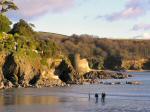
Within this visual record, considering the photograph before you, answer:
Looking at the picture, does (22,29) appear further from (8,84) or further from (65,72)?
(8,84)

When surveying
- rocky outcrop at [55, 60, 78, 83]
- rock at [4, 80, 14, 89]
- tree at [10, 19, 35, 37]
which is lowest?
rock at [4, 80, 14, 89]

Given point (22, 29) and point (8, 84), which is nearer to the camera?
point (8, 84)

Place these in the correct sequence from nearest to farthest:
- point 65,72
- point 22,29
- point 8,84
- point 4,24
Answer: point 8,84 < point 65,72 < point 4,24 < point 22,29

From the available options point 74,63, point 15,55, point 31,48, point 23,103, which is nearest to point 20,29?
point 31,48

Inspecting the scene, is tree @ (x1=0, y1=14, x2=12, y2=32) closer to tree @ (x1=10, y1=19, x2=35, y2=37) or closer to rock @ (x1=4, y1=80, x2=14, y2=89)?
tree @ (x1=10, y1=19, x2=35, y2=37)

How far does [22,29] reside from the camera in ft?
510

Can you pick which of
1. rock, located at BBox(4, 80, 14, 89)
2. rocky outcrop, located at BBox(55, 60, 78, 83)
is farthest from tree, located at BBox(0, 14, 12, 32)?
rock, located at BBox(4, 80, 14, 89)

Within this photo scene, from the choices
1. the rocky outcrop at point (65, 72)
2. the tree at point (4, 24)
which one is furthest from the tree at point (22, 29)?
the rocky outcrop at point (65, 72)

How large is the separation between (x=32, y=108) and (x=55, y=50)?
7968cm

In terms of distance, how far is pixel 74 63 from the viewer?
18675cm

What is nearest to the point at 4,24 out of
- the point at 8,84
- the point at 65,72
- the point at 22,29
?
the point at 22,29

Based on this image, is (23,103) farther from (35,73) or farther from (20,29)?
(20,29)

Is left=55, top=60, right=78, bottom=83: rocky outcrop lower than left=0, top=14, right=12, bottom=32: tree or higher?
lower

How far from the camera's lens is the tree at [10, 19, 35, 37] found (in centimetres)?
15412
